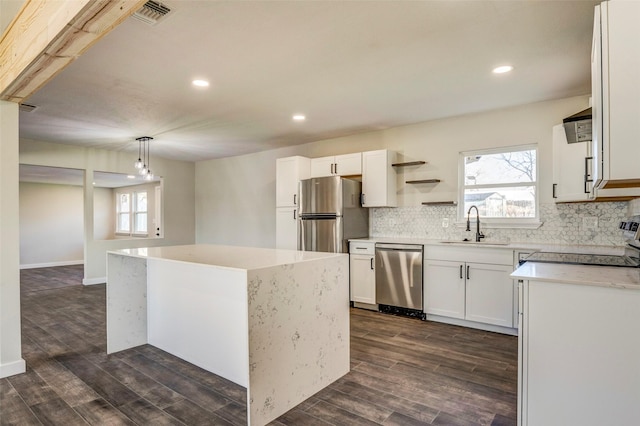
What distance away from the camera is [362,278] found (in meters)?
4.50

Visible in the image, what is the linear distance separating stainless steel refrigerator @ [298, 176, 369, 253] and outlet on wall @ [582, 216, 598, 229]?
8.25ft

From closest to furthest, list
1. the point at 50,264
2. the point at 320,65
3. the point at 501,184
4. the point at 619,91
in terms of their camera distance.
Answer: the point at 619,91 → the point at 320,65 → the point at 501,184 → the point at 50,264

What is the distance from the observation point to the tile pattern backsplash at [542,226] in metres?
3.41

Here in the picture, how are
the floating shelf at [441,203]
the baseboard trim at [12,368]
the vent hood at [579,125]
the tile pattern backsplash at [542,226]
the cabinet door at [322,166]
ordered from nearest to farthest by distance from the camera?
the vent hood at [579,125] → the baseboard trim at [12,368] → the tile pattern backsplash at [542,226] → the floating shelf at [441,203] → the cabinet door at [322,166]

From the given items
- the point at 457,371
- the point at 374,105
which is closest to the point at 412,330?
the point at 457,371

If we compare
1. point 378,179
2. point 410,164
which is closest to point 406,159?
point 410,164

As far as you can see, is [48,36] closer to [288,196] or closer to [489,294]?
[288,196]

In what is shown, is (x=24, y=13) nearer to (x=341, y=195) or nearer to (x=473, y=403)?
(x=341, y=195)

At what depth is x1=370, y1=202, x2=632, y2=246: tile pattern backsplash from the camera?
3.41 metres

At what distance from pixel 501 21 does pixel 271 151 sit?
466 cm

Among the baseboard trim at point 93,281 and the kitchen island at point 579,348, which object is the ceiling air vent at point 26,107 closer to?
the baseboard trim at point 93,281

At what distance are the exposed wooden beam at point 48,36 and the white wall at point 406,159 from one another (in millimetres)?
3743

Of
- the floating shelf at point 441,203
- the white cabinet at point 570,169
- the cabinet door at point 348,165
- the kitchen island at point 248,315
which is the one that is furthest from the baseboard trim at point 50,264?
the white cabinet at point 570,169

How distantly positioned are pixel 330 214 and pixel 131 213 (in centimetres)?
795
